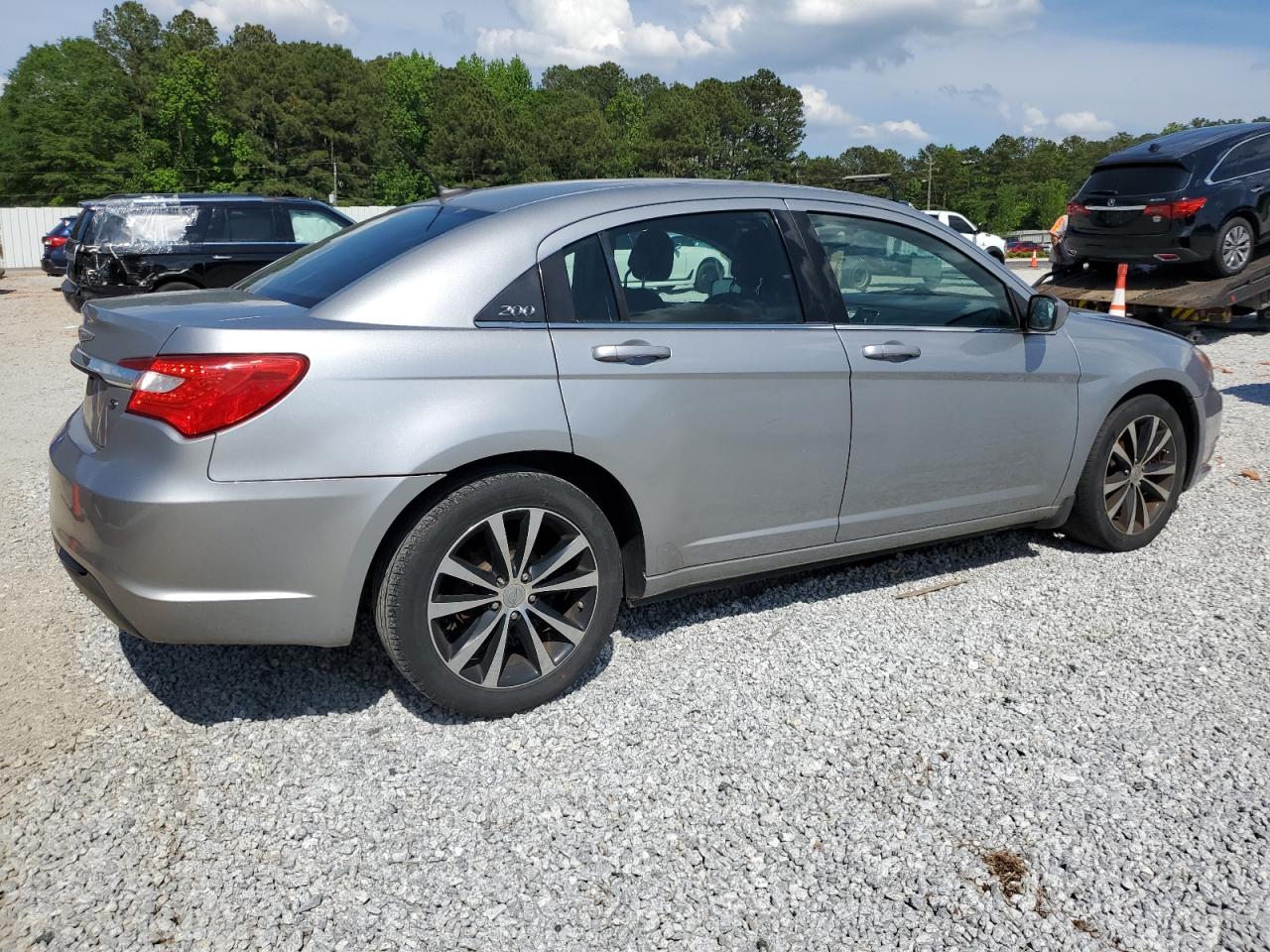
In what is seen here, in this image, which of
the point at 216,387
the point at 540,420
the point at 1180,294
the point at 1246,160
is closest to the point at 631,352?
the point at 540,420

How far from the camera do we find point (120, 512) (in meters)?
2.85

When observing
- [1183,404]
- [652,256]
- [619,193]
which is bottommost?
[1183,404]

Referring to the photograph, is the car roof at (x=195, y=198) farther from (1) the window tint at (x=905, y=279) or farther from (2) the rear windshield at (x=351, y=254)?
(1) the window tint at (x=905, y=279)

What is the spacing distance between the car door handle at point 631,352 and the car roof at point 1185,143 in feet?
32.1

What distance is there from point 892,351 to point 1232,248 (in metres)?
9.00

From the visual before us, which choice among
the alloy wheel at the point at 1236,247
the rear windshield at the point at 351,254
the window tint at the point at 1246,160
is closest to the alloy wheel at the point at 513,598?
the rear windshield at the point at 351,254

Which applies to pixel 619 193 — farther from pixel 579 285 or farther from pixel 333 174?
pixel 333 174

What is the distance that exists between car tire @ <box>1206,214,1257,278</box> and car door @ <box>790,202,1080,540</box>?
778 cm

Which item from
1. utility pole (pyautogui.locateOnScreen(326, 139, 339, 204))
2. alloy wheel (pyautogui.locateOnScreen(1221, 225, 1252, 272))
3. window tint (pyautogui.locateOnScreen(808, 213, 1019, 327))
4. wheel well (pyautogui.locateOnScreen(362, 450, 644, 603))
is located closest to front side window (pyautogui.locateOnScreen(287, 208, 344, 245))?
alloy wheel (pyautogui.locateOnScreen(1221, 225, 1252, 272))

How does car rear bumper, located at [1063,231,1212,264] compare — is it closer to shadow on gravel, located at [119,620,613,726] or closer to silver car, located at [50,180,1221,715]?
silver car, located at [50,180,1221,715]

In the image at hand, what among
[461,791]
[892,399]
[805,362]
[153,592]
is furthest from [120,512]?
[892,399]

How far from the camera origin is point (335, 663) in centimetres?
372

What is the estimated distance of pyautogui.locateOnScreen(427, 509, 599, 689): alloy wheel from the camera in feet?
10.3

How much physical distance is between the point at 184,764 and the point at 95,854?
45 cm
